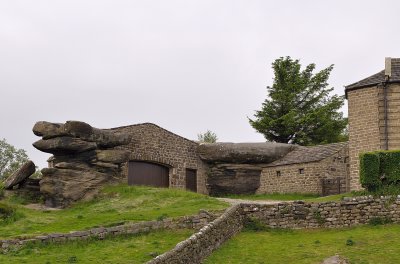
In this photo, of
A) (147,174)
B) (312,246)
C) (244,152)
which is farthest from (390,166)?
(147,174)

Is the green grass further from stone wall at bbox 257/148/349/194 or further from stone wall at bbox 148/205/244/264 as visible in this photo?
stone wall at bbox 257/148/349/194

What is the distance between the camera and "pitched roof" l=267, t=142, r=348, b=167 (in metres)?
32.7

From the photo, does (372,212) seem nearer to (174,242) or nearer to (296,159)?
(174,242)

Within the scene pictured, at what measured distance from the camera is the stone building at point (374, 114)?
28.3 m

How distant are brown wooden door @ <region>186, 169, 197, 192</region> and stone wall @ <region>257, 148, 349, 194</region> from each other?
520 cm

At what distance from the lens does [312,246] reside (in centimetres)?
1953

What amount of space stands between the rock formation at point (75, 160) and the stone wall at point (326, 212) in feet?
30.6

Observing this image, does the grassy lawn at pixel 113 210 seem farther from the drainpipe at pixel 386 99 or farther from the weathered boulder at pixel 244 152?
the drainpipe at pixel 386 99

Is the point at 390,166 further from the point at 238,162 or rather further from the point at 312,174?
the point at 238,162

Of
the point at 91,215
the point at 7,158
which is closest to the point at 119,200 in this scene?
the point at 91,215

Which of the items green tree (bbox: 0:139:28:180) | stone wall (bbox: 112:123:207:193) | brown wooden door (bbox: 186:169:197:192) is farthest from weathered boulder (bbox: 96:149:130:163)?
green tree (bbox: 0:139:28:180)

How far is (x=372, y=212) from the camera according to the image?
22297mm

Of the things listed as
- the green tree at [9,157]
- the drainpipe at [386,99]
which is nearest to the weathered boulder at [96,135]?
the drainpipe at [386,99]

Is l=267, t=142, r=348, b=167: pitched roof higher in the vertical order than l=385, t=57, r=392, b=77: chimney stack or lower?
lower
